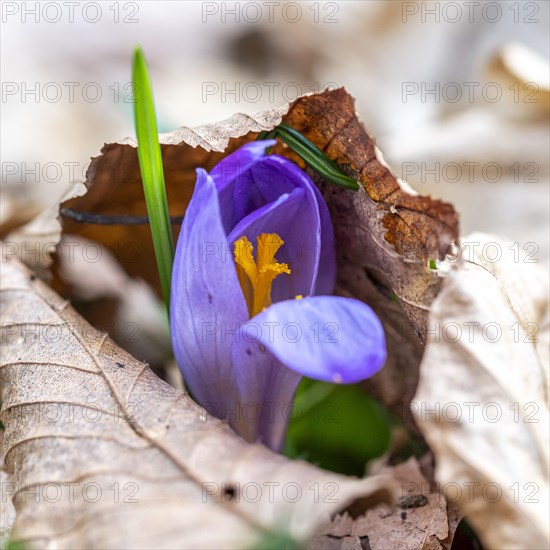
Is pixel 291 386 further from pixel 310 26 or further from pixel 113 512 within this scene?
pixel 310 26

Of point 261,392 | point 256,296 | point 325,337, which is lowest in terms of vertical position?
point 261,392

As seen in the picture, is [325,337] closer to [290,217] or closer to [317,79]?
[290,217]

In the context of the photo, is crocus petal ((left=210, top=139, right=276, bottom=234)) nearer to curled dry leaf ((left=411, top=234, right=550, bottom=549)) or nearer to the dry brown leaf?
curled dry leaf ((left=411, top=234, right=550, bottom=549))

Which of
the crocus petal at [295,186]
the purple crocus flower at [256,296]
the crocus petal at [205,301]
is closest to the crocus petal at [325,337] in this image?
the purple crocus flower at [256,296]

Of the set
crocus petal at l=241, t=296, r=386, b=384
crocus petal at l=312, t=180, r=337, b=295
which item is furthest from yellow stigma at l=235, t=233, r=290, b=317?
crocus petal at l=241, t=296, r=386, b=384

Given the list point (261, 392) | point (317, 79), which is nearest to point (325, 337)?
point (261, 392)

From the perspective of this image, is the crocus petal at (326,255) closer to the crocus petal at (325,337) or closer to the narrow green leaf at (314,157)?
the narrow green leaf at (314,157)

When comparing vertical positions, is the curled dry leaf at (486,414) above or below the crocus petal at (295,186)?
below
